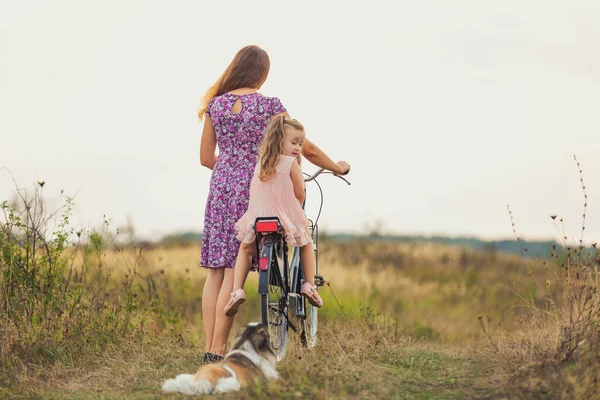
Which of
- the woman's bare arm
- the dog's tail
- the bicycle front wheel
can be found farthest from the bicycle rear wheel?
the woman's bare arm

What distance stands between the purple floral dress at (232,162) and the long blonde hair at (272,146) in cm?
48

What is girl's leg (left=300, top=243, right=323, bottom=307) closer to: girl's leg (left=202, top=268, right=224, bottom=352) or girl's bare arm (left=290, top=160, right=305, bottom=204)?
girl's bare arm (left=290, top=160, right=305, bottom=204)

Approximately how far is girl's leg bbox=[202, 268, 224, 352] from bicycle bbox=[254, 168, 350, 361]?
0.57 m

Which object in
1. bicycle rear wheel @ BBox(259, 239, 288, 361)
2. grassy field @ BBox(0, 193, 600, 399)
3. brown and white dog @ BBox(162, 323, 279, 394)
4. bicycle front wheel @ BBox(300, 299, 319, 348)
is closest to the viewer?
brown and white dog @ BBox(162, 323, 279, 394)

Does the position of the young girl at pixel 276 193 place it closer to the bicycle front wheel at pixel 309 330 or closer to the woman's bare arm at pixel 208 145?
the woman's bare arm at pixel 208 145

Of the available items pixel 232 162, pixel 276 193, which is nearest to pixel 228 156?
pixel 232 162

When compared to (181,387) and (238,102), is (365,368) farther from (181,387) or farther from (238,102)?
(238,102)

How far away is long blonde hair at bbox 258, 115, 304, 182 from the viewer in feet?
20.3

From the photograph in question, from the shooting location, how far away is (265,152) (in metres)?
6.21

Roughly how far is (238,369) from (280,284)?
1.15 meters

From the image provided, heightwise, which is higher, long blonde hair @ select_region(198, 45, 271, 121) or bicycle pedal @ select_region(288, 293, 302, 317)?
long blonde hair @ select_region(198, 45, 271, 121)

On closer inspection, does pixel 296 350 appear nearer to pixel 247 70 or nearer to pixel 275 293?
pixel 275 293

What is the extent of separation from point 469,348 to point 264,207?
3405 millimetres

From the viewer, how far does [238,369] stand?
17.8ft
